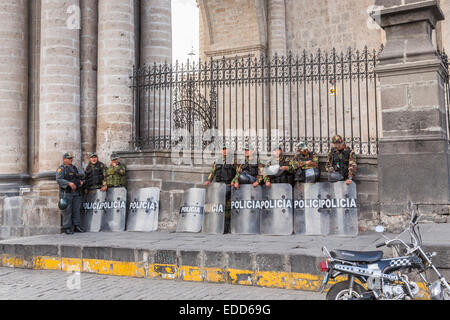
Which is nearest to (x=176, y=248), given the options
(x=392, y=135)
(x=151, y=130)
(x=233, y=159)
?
(x=233, y=159)

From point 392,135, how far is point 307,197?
173cm

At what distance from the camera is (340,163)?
8.41 m

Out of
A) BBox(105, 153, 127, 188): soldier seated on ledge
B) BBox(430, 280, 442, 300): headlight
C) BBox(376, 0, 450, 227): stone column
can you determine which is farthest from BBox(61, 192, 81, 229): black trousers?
BBox(430, 280, 442, 300): headlight

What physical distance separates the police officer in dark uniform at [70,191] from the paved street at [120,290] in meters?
2.33

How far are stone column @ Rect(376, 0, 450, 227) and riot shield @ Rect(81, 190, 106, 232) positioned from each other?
5241mm

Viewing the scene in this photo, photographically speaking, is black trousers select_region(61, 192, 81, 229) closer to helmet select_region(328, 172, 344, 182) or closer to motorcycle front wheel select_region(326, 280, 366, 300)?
helmet select_region(328, 172, 344, 182)

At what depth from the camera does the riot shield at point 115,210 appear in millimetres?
9383

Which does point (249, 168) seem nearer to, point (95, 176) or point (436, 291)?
point (95, 176)

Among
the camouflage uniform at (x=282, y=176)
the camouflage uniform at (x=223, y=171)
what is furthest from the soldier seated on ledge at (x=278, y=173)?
the camouflage uniform at (x=223, y=171)

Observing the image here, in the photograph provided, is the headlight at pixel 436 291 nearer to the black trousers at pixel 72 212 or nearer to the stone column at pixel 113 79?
the black trousers at pixel 72 212

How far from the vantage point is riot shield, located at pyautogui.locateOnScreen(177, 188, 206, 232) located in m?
8.98

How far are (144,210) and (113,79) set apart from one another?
3138 millimetres

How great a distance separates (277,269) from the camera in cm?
586

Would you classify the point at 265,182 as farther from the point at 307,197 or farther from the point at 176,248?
the point at 176,248
